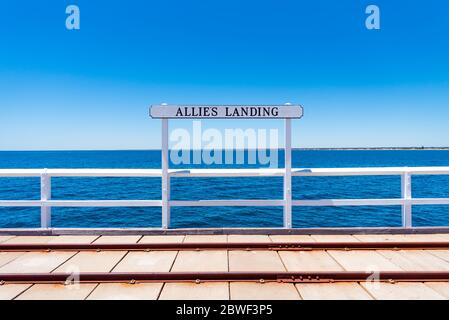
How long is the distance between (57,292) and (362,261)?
14.4 ft

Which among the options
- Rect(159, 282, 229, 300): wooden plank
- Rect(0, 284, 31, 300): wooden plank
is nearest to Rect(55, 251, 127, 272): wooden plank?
Rect(0, 284, 31, 300): wooden plank

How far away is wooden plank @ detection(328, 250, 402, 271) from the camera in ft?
14.6

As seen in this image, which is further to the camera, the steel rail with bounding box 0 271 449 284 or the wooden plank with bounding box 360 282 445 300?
the steel rail with bounding box 0 271 449 284

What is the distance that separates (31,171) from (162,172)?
2.76 metres

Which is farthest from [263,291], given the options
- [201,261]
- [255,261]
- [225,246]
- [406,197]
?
[406,197]

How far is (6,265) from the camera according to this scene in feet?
15.2

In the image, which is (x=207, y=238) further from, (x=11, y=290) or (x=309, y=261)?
(x=11, y=290)

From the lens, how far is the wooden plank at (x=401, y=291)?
3594 mm

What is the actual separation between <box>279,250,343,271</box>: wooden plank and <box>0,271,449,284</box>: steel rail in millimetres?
401

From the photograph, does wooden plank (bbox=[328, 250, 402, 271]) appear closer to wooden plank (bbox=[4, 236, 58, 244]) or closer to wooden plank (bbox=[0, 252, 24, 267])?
wooden plank (bbox=[0, 252, 24, 267])

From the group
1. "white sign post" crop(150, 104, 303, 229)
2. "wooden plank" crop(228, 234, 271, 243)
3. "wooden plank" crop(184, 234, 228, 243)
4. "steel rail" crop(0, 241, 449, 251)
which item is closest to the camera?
"steel rail" crop(0, 241, 449, 251)

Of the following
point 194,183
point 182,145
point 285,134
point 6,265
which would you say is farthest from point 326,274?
point 194,183

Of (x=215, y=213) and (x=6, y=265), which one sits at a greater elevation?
(x=6, y=265)
